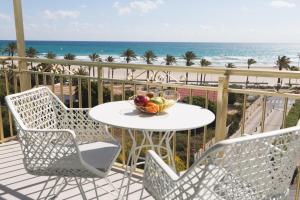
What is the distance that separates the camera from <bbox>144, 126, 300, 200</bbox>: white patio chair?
1.19 m

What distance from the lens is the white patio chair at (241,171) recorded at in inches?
46.8

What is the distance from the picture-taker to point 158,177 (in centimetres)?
152

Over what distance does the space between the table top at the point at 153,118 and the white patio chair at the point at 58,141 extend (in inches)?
11.2

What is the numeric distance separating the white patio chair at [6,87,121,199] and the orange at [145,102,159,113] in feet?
1.49

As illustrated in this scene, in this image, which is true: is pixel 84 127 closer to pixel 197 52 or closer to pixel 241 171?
pixel 241 171

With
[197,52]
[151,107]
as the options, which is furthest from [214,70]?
[197,52]

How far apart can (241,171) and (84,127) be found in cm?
178

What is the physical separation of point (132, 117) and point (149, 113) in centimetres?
15

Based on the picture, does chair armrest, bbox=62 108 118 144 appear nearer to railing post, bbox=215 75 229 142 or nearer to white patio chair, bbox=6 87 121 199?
white patio chair, bbox=6 87 121 199

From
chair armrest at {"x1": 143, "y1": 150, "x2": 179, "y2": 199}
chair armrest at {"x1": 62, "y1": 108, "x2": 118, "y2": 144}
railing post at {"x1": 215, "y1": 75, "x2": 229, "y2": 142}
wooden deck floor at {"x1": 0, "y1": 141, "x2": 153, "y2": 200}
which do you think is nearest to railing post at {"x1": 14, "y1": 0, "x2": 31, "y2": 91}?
wooden deck floor at {"x1": 0, "y1": 141, "x2": 153, "y2": 200}

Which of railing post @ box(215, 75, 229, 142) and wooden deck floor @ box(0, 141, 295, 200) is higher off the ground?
railing post @ box(215, 75, 229, 142)

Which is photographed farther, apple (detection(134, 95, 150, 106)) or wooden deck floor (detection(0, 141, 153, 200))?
wooden deck floor (detection(0, 141, 153, 200))

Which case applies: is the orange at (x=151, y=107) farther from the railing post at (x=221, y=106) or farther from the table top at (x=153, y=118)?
the railing post at (x=221, y=106)

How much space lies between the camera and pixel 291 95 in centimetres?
211
